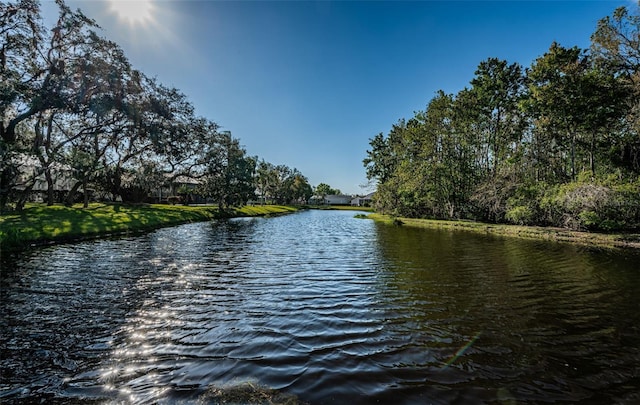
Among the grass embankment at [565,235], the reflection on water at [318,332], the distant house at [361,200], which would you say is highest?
the distant house at [361,200]

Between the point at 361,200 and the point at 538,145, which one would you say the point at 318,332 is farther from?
the point at 361,200

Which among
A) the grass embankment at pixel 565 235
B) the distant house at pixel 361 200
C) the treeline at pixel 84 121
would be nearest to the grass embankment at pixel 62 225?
the treeline at pixel 84 121

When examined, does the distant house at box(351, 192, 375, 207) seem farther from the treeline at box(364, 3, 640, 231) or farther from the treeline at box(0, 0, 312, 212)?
the treeline at box(0, 0, 312, 212)

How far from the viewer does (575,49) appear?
2684 cm

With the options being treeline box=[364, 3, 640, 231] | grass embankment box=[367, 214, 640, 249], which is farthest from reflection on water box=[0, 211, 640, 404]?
treeline box=[364, 3, 640, 231]

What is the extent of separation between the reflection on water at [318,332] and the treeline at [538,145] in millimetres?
16689

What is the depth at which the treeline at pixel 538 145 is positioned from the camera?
76.8 feet

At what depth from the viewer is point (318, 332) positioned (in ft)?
19.1

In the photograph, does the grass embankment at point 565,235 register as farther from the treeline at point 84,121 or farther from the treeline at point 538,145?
the treeline at point 84,121

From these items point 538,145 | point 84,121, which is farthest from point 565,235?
point 84,121

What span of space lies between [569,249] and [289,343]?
19654 millimetres

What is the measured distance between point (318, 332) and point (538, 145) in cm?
3812

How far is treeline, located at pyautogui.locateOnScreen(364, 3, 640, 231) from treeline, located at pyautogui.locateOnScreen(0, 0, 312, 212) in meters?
30.4

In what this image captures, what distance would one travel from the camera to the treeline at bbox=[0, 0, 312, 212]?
19.9 meters
